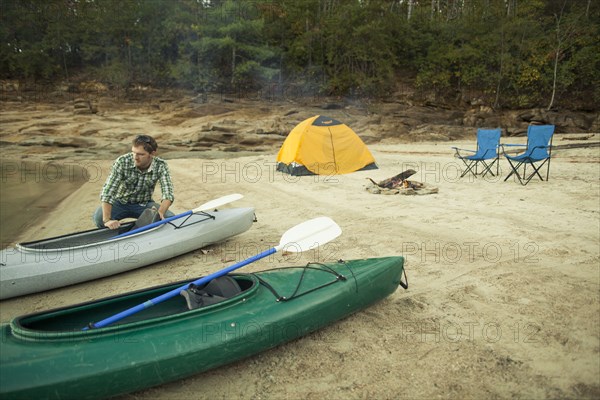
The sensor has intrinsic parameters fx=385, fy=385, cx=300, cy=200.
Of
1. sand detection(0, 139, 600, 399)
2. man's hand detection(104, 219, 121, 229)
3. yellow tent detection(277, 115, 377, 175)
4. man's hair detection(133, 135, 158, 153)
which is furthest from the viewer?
yellow tent detection(277, 115, 377, 175)

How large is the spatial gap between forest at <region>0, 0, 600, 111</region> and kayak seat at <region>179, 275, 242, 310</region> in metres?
20.0

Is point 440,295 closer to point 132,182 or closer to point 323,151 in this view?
point 132,182

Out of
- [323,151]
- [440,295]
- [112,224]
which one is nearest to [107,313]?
[112,224]

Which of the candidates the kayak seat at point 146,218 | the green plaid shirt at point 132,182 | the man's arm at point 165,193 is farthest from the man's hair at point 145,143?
the kayak seat at point 146,218

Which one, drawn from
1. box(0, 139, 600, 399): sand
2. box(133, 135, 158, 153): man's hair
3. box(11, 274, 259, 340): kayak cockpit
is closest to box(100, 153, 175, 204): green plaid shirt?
box(133, 135, 158, 153): man's hair

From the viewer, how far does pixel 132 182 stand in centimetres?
461

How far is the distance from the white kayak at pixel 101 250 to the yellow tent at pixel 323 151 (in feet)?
16.0

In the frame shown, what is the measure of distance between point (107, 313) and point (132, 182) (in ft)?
7.04

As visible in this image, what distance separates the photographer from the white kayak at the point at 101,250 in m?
3.72

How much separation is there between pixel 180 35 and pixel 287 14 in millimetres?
6864

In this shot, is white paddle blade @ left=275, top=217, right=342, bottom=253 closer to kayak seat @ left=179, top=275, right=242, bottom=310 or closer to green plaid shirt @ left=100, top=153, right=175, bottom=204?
kayak seat @ left=179, top=275, right=242, bottom=310

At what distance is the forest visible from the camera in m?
20.9

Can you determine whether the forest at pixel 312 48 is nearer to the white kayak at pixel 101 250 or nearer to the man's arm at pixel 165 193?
the man's arm at pixel 165 193

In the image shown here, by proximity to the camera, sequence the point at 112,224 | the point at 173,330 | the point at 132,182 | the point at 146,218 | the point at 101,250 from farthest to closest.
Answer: the point at 132,182 < the point at 146,218 < the point at 112,224 < the point at 101,250 < the point at 173,330
